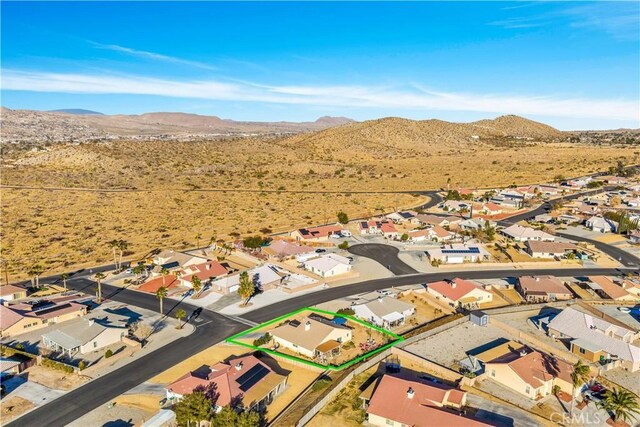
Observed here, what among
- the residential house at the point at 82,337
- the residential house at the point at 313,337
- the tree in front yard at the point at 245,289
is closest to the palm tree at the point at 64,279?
the residential house at the point at 82,337

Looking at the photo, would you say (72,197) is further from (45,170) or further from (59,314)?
(59,314)

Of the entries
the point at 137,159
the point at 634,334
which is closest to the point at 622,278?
the point at 634,334

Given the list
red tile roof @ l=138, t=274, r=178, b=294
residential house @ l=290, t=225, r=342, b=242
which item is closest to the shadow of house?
red tile roof @ l=138, t=274, r=178, b=294

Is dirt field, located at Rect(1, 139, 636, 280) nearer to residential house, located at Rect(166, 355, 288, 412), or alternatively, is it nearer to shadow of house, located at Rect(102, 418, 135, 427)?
shadow of house, located at Rect(102, 418, 135, 427)

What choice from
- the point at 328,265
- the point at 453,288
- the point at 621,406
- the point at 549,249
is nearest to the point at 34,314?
the point at 328,265

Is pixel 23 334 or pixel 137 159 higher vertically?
pixel 137 159

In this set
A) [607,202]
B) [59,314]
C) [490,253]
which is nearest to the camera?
[59,314]

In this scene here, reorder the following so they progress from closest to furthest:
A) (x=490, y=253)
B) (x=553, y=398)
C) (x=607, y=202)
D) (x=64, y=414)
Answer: (x=64, y=414), (x=553, y=398), (x=490, y=253), (x=607, y=202)
